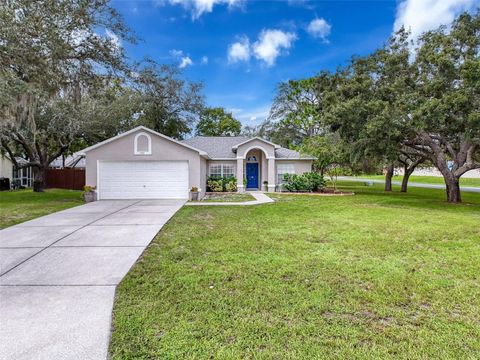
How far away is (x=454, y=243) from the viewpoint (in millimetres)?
6531

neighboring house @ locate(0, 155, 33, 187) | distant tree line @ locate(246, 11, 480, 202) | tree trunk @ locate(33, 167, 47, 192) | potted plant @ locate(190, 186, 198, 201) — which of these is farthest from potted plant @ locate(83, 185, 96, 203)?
distant tree line @ locate(246, 11, 480, 202)

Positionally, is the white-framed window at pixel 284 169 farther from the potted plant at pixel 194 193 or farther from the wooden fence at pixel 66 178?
the wooden fence at pixel 66 178

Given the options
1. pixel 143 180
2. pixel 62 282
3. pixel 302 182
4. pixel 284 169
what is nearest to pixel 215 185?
pixel 284 169

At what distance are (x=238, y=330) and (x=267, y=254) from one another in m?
2.64

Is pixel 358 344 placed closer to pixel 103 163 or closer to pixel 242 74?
pixel 103 163

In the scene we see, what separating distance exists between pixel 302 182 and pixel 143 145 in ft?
35.8

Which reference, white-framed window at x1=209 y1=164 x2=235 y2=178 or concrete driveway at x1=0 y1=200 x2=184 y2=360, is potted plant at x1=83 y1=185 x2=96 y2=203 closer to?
concrete driveway at x1=0 y1=200 x2=184 y2=360

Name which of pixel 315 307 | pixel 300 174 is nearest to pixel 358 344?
pixel 315 307

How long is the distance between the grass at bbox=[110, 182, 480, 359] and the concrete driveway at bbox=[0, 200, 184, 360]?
0.27 m

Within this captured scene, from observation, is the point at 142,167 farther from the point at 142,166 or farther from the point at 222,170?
the point at 222,170

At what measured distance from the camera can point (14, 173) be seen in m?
24.4

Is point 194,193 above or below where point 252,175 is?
below

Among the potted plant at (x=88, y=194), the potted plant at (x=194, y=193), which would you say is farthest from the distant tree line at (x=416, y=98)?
the potted plant at (x=88, y=194)

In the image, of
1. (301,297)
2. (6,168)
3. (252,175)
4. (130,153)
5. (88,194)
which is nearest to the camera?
(301,297)
